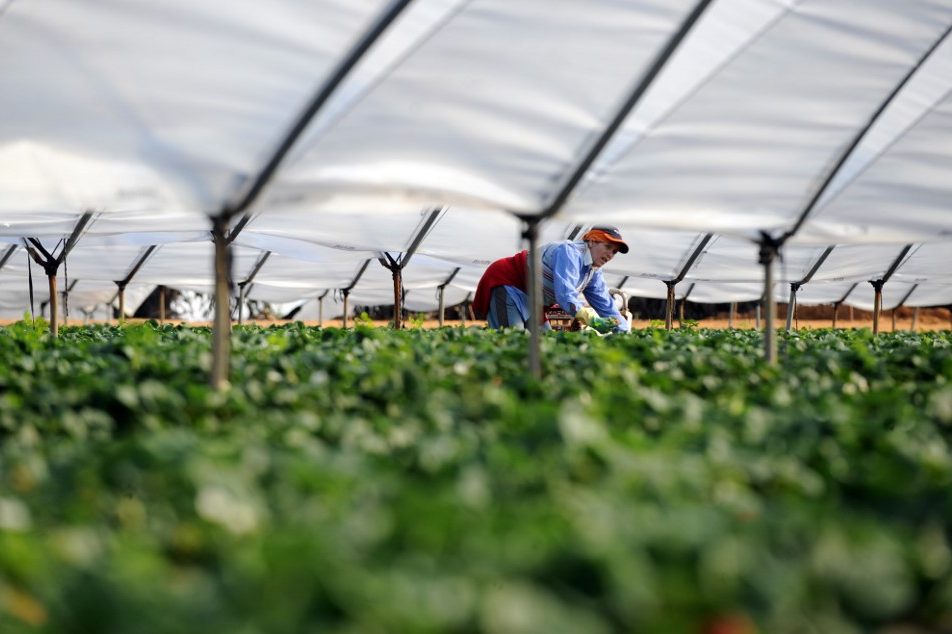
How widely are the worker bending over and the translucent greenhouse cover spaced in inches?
126

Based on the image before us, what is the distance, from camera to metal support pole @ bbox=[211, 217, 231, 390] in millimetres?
4539

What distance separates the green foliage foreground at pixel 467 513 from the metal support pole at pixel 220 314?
0.38m

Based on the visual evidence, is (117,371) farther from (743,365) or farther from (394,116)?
(743,365)

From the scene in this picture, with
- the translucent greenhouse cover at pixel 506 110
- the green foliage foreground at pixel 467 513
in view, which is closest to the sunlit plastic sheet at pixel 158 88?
the translucent greenhouse cover at pixel 506 110

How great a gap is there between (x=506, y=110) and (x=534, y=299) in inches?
42.7

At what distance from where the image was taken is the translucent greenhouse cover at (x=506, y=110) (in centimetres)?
421

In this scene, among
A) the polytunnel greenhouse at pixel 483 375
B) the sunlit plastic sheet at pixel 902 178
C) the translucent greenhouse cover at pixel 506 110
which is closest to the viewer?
the polytunnel greenhouse at pixel 483 375

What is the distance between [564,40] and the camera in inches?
192

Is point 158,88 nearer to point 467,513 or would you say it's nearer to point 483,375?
point 483,375

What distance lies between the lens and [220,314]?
184 inches

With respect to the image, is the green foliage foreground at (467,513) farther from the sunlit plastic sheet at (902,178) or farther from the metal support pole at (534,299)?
the sunlit plastic sheet at (902,178)

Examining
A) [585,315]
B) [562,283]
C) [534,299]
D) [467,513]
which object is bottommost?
[467,513]

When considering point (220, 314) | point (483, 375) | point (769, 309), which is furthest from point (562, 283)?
point (220, 314)

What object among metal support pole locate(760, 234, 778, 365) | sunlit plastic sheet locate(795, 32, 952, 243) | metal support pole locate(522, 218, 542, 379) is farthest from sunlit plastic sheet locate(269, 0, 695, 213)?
sunlit plastic sheet locate(795, 32, 952, 243)
